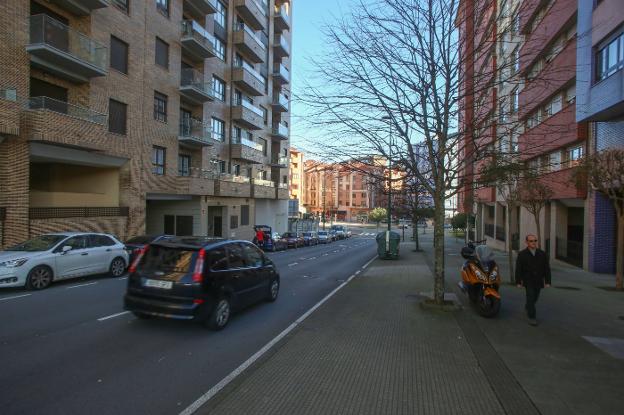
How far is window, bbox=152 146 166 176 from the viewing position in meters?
23.2

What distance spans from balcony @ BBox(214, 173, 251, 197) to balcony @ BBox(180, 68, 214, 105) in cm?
573

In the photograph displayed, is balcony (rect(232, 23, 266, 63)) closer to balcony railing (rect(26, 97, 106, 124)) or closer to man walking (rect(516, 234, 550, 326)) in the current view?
balcony railing (rect(26, 97, 106, 124))

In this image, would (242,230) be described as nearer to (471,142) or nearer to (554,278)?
(554,278)

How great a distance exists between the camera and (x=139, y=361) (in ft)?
16.5

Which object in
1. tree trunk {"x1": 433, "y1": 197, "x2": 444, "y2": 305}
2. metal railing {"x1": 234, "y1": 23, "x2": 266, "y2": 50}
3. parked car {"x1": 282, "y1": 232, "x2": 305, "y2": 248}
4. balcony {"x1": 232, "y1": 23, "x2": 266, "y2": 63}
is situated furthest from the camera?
parked car {"x1": 282, "y1": 232, "x2": 305, "y2": 248}

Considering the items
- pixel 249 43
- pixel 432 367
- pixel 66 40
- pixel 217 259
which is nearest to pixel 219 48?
pixel 249 43

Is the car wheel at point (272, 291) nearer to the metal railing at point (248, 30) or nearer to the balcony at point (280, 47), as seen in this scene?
the metal railing at point (248, 30)

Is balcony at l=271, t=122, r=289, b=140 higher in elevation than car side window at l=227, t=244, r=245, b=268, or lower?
higher

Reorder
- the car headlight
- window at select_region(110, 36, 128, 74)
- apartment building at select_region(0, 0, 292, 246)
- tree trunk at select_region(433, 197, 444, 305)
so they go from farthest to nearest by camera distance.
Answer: window at select_region(110, 36, 128, 74), apartment building at select_region(0, 0, 292, 246), the car headlight, tree trunk at select_region(433, 197, 444, 305)

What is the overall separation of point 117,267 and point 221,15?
2517 centimetres

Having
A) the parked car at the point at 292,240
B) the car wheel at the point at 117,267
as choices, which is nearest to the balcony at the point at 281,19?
the parked car at the point at 292,240

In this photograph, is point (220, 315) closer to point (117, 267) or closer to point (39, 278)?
point (39, 278)

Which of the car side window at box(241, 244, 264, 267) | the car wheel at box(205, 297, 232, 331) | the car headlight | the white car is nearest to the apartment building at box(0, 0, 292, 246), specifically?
the white car

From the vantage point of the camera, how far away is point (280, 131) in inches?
1649
